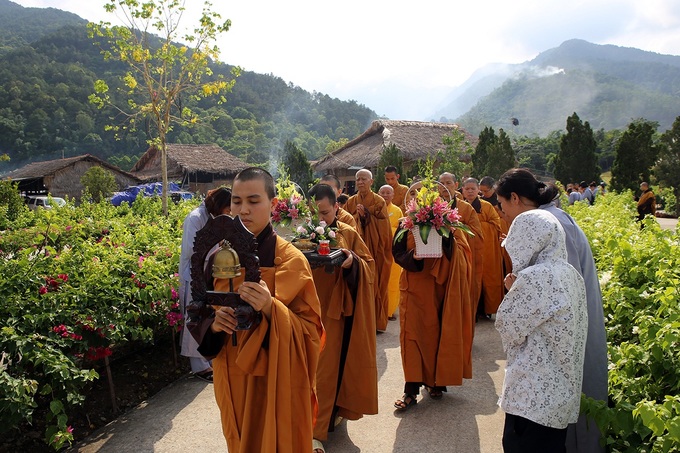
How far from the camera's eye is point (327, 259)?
12.6ft

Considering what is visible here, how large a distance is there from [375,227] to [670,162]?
78.6 feet

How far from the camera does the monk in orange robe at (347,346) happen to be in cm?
416

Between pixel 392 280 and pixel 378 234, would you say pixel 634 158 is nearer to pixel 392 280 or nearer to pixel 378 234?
pixel 392 280

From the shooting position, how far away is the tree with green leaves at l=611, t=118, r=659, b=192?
25953 mm

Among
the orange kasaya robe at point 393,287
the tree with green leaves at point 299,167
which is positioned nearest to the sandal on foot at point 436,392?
the orange kasaya robe at point 393,287

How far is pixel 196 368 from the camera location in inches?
213

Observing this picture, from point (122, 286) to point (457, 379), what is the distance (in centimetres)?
317

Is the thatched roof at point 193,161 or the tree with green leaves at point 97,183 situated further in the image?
the thatched roof at point 193,161

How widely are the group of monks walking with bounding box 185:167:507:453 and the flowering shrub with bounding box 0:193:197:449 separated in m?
1.46

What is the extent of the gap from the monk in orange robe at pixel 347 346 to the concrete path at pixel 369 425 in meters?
0.30

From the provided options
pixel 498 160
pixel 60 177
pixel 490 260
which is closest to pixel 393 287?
pixel 490 260

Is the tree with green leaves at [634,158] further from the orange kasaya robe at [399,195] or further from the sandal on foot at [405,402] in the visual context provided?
the sandal on foot at [405,402]

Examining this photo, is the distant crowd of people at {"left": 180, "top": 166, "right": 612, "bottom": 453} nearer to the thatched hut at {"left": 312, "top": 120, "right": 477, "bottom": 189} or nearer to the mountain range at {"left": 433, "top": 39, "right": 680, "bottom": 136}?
the thatched hut at {"left": 312, "top": 120, "right": 477, "bottom": 189}

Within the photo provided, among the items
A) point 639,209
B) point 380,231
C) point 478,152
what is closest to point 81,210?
point 380,231
